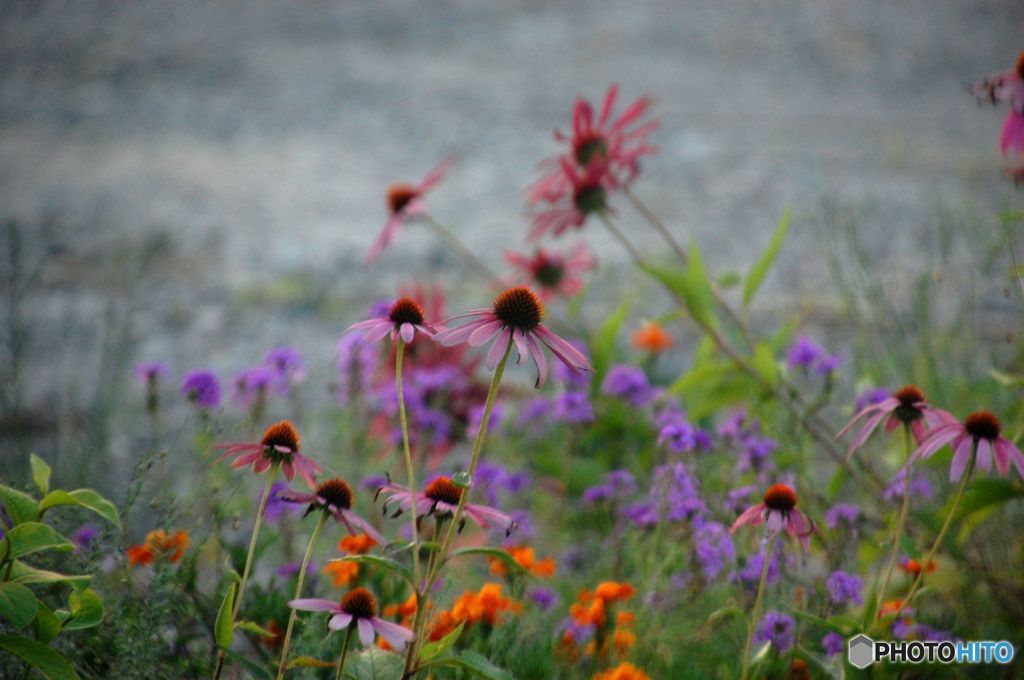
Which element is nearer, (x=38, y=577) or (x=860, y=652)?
(x=38, y=577)

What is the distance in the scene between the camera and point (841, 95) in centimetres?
544

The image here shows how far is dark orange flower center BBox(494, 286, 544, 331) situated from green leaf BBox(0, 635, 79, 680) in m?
0.55

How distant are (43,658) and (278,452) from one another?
30 centimetres

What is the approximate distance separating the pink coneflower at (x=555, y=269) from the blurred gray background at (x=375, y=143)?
52cm

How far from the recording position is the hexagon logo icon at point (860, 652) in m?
1.14

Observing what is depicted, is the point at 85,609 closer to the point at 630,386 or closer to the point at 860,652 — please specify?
the point at 860,652

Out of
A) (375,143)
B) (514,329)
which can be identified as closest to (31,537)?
(514,329)

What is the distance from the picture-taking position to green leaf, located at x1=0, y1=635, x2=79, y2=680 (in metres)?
0.91

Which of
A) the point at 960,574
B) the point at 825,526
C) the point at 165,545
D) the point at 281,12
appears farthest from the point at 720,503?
the point at 281,12

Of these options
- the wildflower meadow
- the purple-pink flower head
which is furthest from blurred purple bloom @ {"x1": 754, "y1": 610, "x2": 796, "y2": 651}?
the purple-pink flower head

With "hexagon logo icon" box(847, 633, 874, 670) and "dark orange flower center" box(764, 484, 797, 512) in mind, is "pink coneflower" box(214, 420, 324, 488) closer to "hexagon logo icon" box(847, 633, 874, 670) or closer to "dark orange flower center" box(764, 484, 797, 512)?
"dark orange flower center" box(764, 484, 797, 512)

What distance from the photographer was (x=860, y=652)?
3.76ft

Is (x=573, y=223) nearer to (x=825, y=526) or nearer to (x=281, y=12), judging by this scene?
(x=825, y=526)

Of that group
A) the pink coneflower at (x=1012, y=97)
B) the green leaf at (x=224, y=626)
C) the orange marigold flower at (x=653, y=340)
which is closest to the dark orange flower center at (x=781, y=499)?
the green leaf at (x=224, y=626)
